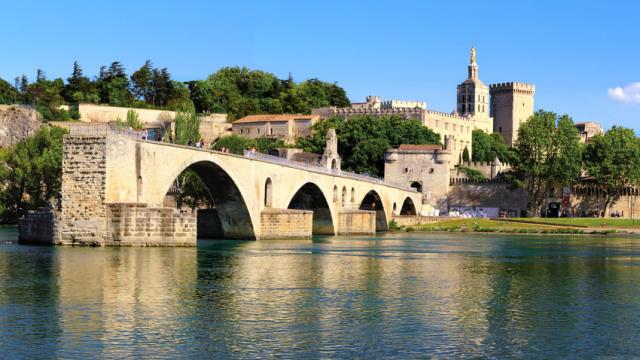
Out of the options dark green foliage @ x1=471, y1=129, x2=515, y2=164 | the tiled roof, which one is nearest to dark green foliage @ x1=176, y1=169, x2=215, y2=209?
the tiled roof

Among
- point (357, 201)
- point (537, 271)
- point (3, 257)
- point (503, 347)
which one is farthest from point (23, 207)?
point (503, 347)

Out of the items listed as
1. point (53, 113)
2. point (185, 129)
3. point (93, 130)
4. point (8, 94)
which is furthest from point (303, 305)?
point (8, 94)

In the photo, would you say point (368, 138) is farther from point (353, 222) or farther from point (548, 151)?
point (353, 222)

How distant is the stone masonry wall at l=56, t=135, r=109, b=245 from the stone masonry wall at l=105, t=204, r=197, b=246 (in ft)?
1.94

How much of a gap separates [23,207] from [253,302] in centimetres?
5281

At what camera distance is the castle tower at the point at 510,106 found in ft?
573

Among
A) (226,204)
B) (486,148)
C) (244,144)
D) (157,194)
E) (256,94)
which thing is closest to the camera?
(157,194)

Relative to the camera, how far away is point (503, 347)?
2520cm

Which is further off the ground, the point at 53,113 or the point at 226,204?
the point at 53,113

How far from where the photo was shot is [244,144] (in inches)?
4931

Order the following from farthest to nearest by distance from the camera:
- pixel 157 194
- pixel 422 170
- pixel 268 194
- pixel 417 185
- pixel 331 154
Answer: pixel 417 185
pixel 422 170
pixel 331 154
pixel 268 194
pixel 157 194

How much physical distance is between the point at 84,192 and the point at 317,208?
3593 centimetres

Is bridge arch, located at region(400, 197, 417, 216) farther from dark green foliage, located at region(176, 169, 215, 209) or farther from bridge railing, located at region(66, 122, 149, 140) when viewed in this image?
bridge railing, located at region(66, 122, 149, 140)

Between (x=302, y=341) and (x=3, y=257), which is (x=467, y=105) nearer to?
(x=3, y=257)
